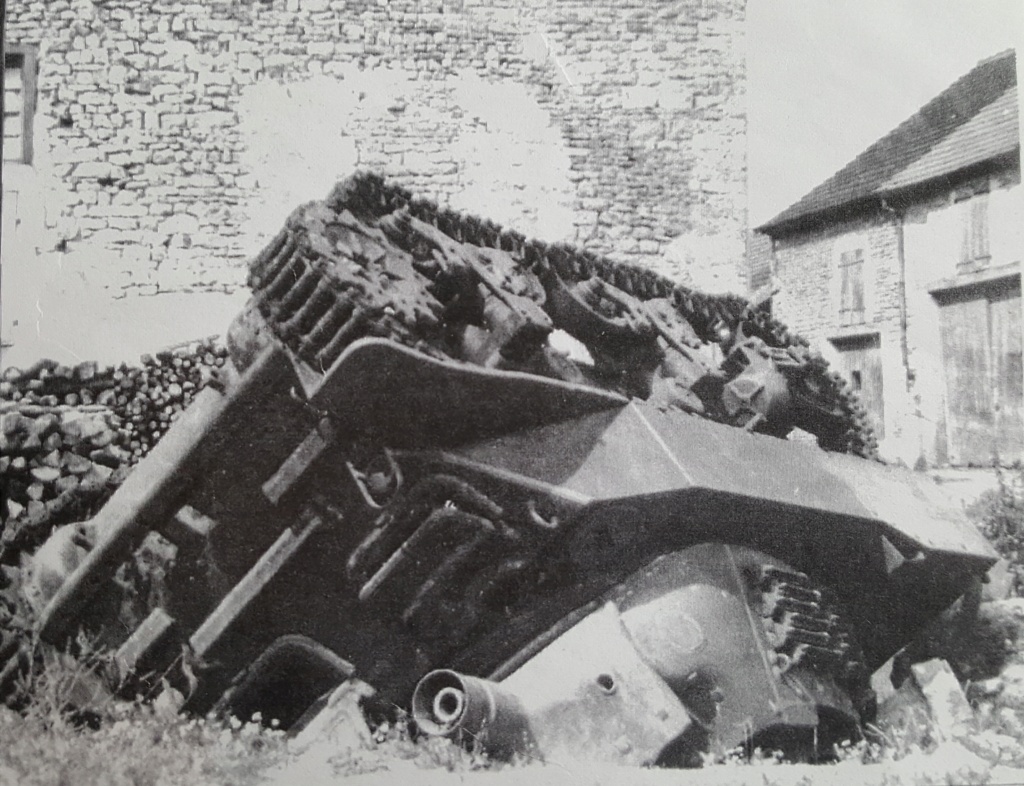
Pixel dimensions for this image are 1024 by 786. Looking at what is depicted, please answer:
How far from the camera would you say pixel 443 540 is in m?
3.15

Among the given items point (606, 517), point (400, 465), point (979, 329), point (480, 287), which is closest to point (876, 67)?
point (979, 329)

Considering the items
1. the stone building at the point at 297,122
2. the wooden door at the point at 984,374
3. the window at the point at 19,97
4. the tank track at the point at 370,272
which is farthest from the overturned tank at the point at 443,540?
the window at the point at 19,97

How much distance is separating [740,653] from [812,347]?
2.17 metres

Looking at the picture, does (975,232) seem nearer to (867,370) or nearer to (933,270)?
(933,270)

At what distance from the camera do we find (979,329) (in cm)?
437

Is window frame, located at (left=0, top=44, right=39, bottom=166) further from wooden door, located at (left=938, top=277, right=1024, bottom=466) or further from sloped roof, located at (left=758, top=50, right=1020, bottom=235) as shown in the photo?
wooden door, located at (left=938, top=277, right=1024, bottom=466)

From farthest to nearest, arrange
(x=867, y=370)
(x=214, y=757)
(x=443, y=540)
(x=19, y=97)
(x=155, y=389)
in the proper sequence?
1. (x=867, y=370)
2. (x=19, y=97)
3. (x=155, y=389)
4. (x=443, y=540)
5. (x=214, y=757)

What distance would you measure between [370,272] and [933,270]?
316cm

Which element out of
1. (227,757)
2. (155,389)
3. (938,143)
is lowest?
(227,757)

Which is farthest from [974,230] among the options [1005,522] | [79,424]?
[79,424]

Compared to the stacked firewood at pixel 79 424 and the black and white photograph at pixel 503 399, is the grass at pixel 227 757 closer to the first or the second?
the black and white photograph at pixel 503 399

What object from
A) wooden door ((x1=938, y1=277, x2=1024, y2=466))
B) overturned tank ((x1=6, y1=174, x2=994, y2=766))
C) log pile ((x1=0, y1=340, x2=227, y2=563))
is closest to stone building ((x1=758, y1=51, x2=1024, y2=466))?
wooden door ((x1=938, y1=277, x2=1024, y2=466))

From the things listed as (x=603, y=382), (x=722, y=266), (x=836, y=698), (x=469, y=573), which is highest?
(x=722, y=266)

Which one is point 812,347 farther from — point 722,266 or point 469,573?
point 469,573
